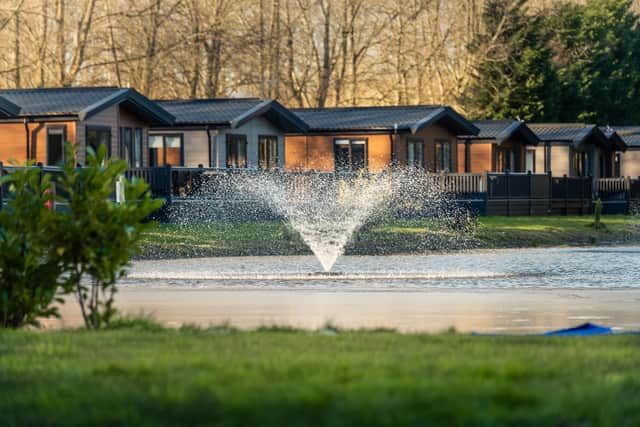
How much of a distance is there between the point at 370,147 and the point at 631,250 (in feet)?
67.3

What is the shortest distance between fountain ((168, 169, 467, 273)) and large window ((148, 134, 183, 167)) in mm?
5424

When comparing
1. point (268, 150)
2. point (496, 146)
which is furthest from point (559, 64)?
point (268, 150)

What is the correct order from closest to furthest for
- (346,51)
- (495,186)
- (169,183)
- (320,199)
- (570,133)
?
1. (169,183)
2. (320,199)
3. (495,186)
4. (570,133)
5. (346,51)

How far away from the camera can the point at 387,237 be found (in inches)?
1385

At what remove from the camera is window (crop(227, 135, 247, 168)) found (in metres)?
50.1

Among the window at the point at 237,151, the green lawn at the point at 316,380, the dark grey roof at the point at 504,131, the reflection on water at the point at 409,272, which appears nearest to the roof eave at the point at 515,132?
the dark grey roof at the point at 504,131

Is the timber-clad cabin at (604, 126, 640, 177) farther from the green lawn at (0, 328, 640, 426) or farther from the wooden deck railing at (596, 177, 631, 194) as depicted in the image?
the green lawn at (0, 328, 640, 426)

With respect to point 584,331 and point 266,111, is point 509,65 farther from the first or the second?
point 584,331

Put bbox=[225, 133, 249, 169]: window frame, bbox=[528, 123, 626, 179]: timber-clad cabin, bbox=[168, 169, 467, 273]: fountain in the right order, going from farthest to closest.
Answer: bbox=[528, 123, 626, 179]: timber-clad cabin
bbox=[225, 133, 249, 169]: window frame
bbox=[168, 169, 467, 273]: fountain

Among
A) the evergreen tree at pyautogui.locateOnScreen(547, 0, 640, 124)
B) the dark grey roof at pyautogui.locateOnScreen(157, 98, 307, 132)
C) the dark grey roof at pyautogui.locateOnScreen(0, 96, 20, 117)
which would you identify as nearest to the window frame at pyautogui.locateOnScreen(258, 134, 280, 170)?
the dark grey roof at pyautogui.locateOnScreen(157, 98, 307, 132)

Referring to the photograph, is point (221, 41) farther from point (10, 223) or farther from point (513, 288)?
point (10, 223)

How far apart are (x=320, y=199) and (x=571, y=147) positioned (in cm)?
2463

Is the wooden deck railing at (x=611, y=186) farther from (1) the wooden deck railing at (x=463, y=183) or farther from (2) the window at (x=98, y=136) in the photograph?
(2) the window at (x=98, y=136)

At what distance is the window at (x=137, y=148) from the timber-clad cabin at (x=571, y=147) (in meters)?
23.2
